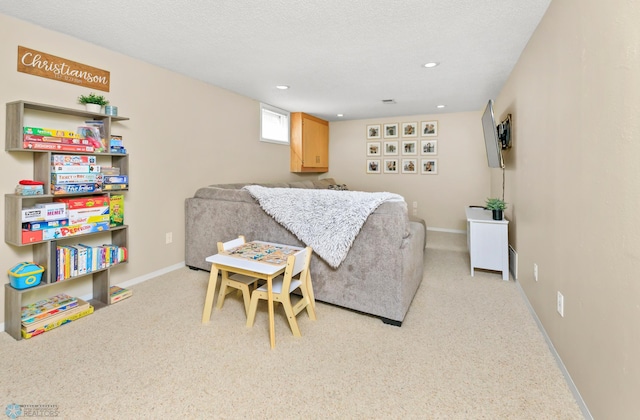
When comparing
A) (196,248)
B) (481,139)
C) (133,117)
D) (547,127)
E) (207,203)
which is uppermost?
(481,139)

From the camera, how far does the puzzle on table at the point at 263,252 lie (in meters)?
2.01

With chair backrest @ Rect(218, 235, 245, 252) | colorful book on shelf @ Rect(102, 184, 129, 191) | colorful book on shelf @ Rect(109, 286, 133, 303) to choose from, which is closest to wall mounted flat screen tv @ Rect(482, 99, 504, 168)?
chair backrest @ Rect(218, 235, 245, 252)

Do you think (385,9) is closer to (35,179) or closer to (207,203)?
(207,203)

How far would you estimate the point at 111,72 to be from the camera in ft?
8.63

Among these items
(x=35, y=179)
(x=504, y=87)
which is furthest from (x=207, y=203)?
(x=504, y=87)

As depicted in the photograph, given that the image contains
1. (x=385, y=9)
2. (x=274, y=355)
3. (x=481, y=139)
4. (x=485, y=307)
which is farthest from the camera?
(x=481, y=139)

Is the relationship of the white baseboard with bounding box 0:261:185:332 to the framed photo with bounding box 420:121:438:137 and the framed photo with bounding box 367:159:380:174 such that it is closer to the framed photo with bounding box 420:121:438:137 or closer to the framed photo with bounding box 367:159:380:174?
the framed photo with bounding box 367:159:380:174

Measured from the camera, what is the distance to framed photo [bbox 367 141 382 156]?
5898 millimetres

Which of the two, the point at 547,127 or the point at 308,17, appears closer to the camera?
the point at 547,127

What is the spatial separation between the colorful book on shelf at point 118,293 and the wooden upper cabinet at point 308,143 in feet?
11.0

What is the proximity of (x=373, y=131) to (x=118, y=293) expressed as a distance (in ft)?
16.1

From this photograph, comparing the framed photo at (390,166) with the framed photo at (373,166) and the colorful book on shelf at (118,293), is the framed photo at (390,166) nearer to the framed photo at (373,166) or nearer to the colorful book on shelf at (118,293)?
the framed photo at (373,166)

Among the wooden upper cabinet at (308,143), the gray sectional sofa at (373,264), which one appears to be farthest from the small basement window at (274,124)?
the gray sectional sofa at (373,264)

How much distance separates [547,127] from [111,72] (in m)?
3.42
